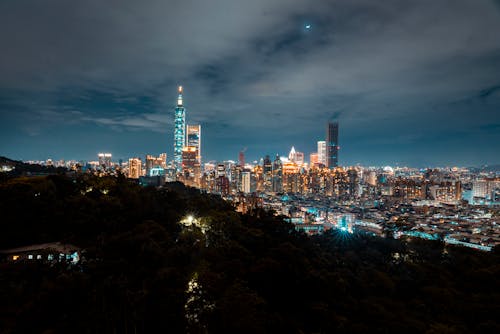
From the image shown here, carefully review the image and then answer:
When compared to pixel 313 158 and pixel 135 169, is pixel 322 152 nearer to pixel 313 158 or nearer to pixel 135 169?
pixel 313 158

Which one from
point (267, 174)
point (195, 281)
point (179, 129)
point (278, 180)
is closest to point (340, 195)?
point (278, 180)

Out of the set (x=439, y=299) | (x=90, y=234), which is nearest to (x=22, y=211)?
(x=90, y=234)

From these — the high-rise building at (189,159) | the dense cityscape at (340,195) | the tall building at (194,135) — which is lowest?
the dense cityscape at (340,195)

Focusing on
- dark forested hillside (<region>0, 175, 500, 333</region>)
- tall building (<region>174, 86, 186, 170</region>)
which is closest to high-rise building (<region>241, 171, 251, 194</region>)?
tall building (<region>174, 86, 186, 170</region>)

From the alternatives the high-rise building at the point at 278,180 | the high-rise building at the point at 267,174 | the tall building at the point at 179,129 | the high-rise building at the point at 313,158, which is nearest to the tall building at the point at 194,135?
the tall building at the point at 179,129

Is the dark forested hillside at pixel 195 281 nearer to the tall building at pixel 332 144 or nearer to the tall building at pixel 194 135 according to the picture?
the tall building at pixel 194 135

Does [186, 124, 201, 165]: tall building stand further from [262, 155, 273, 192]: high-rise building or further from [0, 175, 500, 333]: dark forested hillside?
[0, 175, 500, 333]: dark forested hillside

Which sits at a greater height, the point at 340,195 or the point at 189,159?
the point at 189,159
